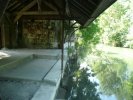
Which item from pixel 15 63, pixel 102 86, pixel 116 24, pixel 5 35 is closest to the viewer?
pixel 15 63

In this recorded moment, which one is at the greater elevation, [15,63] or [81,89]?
[15,63]

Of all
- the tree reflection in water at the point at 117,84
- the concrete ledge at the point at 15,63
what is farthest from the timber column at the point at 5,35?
the tree reflection in water at the point at 117,84

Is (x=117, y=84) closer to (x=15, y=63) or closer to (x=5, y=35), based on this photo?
(x=15, y=63)

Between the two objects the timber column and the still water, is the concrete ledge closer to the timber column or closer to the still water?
the still water

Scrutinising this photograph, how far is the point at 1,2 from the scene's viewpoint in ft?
9.44

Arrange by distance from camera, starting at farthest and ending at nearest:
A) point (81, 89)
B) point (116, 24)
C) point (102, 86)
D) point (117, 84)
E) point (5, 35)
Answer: point (116, 24)
point (5, 35)
point (117, 84)
point (102, 86)
point (81, 89)

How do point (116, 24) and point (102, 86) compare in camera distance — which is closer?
point (102, 86)

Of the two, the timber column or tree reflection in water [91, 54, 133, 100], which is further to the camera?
the timber column

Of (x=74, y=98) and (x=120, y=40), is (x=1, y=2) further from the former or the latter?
(x=120, y=40)

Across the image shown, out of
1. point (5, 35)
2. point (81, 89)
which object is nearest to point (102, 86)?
point (81, 89)

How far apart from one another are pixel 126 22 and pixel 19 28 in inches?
930

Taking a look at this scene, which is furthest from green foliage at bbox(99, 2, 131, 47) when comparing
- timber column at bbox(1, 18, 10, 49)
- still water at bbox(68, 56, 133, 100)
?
timber column at bbox(1, 18, 10, 49)

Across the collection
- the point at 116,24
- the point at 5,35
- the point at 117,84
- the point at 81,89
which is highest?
the point at 116,24

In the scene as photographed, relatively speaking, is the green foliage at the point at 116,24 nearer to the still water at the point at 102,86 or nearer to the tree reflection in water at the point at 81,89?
the still water at the point at 102,86
